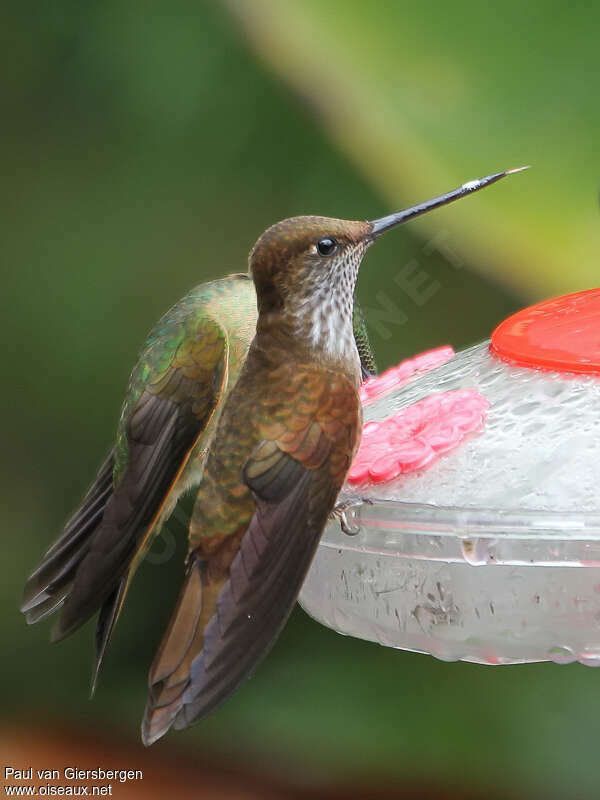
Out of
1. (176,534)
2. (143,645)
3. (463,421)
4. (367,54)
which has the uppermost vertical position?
(367,54)

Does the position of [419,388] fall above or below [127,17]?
below

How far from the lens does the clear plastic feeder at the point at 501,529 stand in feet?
5.75

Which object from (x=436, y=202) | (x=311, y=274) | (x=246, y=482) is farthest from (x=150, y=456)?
(x=436, y=202)

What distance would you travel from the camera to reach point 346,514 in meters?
1.95

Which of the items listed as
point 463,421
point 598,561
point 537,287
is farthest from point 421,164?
point 598,561

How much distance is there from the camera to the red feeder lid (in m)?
1.94

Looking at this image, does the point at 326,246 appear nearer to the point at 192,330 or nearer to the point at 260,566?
the point at 260,566

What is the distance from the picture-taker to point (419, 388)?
2.26 meters

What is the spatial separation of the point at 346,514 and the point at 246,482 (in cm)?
23

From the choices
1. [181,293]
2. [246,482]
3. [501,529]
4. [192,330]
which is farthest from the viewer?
[181,293]

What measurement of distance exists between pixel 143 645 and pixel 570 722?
119 centimetres

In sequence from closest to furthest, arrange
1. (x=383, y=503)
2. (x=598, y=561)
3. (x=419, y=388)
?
(x=598, y=561) < (x=383, y=503) < (x=419, y=388)

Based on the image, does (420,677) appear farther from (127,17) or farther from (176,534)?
(127,17)

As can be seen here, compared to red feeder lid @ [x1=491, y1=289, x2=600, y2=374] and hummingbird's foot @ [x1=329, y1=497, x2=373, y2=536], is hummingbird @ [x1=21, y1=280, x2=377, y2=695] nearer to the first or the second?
hummingbird's foot @ [x1=329, y1=497, x2=373, y2=536]
